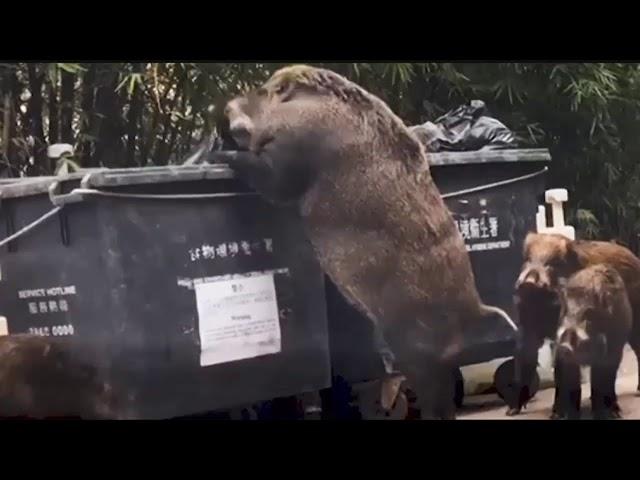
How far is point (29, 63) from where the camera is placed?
13.5 feet

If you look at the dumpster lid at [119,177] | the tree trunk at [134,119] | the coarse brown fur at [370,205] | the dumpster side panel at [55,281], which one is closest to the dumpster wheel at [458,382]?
the coarse brown fur at [370,205]

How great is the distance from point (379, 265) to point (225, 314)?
588 mm

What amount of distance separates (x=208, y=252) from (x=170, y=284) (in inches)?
6.9

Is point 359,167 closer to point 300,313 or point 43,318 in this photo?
point 300,313

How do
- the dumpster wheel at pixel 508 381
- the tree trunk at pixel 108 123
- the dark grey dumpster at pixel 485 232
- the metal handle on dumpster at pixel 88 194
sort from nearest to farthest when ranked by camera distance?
the metal handle on dumpster at pixel 88 194
the tree trunk at pixel 108 123
the dark grey dumpster at pixel 485 232
the dumpster wheel at pixel 508 381

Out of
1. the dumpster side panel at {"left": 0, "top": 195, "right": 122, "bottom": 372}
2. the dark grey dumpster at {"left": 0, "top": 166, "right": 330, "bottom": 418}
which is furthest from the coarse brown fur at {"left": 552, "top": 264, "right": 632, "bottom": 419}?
the dumpster side panel at {"left": 0, "top": 195, "right": 122, "bottom": 372}

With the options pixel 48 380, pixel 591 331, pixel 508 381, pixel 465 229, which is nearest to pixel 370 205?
pixel 465 229

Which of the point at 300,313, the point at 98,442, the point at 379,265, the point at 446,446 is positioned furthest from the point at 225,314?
the point at 446,446

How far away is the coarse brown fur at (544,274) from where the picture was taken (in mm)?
4242

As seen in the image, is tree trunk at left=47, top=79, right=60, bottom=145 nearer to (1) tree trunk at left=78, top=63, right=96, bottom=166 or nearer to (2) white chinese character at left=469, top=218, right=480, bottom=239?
(1) tree trunk at left=78, top=63, right=96, bottom=166

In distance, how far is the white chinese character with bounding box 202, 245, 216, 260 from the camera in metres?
4.05

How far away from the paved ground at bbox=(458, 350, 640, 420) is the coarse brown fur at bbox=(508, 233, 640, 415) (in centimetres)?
9

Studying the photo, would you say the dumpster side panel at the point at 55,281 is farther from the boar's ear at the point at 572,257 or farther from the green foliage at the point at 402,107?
the boar's ear at the point at 572,257

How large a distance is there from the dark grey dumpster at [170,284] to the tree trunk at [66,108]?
173mm
